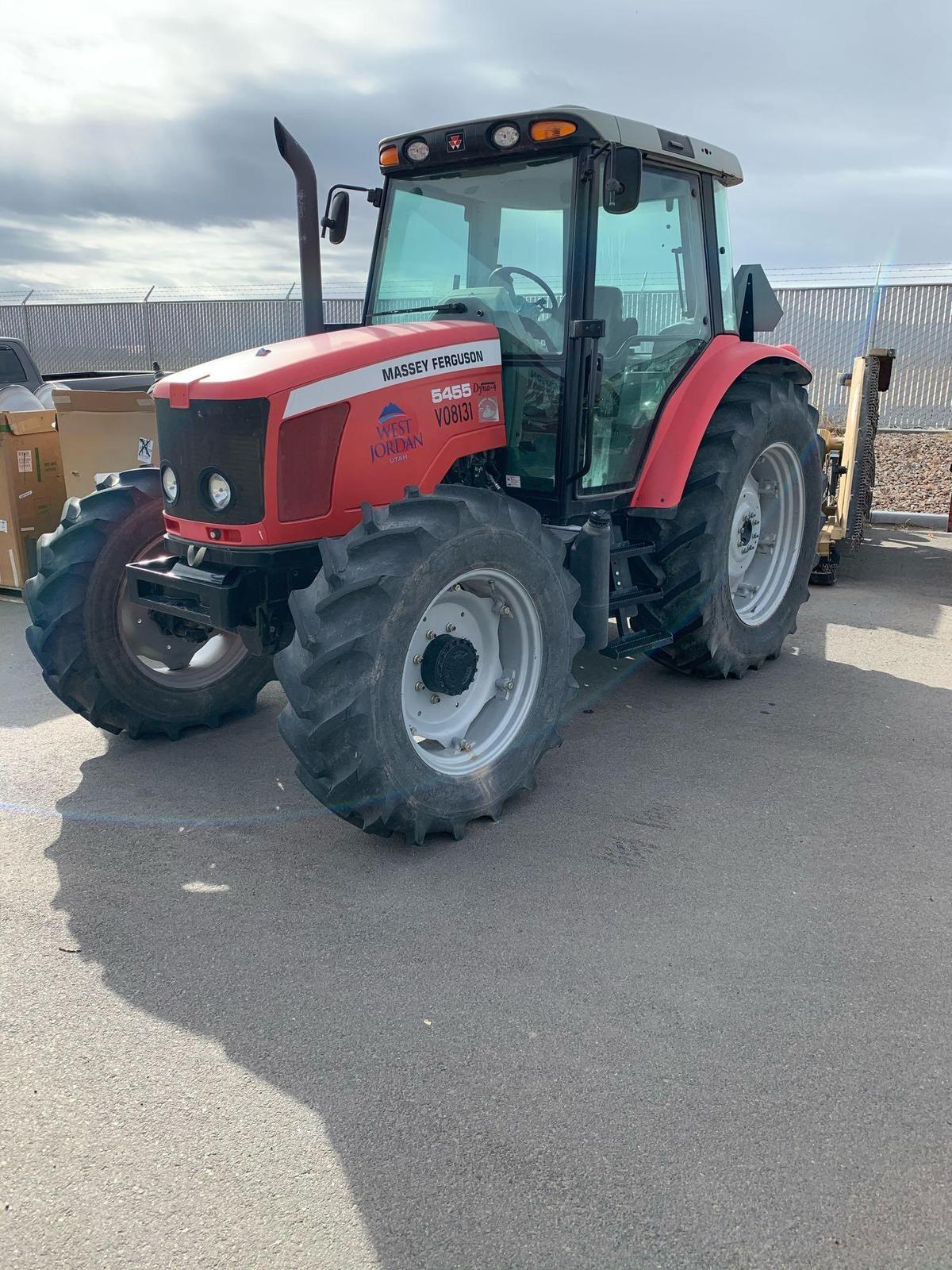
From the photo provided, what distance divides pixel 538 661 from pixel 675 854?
0.90m

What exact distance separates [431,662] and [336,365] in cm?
111

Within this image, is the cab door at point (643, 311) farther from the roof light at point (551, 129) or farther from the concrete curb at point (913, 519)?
the concrete curb at point (913, 519)

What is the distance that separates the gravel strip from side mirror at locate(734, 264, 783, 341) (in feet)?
17.4

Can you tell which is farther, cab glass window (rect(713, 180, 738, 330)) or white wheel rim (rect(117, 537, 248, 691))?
cab glass window (rect(713, 180, 738, 330))

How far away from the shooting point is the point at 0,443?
7312 millimetres

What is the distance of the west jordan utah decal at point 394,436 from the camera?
3729 millimetres

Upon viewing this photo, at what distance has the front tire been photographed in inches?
131

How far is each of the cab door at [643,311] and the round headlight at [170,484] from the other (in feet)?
5.49

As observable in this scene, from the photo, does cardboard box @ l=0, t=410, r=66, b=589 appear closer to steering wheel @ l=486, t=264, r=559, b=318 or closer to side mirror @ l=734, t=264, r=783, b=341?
steering wheel @ l=486, t=264, r=559, b=318

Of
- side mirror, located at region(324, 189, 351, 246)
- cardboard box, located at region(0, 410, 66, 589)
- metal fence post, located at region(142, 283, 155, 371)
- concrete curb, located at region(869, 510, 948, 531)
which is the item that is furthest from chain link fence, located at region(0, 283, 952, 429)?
Answer: side mirror, located at region(324, 189, 351, 246)

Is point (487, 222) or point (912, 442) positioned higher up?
point (487, 222)

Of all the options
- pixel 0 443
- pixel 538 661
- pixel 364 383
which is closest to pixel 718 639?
pixel 538 661

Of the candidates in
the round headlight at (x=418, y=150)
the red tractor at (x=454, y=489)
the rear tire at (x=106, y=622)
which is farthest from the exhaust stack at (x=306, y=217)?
the rear tire at (x=106, y=622)

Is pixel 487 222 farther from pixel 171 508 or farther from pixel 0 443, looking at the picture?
pixel 0 443
